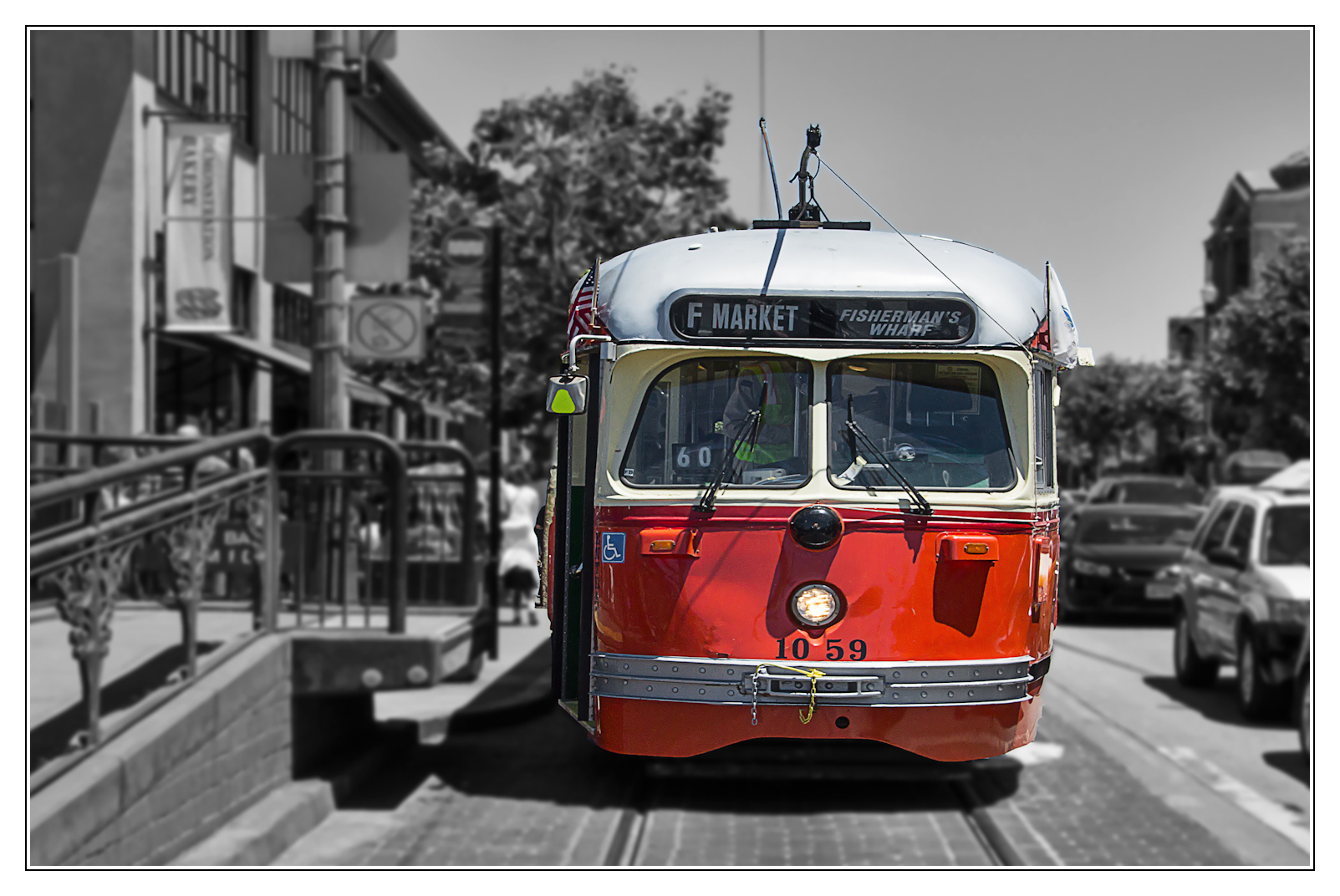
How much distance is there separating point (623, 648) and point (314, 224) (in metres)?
0.93

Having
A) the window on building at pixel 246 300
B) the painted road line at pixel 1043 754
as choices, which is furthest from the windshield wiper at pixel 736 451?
the window on building at pixel 246 300

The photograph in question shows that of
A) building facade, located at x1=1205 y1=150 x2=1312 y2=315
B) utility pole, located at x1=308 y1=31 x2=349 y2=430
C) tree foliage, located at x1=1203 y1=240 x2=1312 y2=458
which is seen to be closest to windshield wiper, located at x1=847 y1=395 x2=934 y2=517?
building facade, located at x1=1205 y1=150 x2=1312 y2=315

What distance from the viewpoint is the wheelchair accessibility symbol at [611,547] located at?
1879 mm

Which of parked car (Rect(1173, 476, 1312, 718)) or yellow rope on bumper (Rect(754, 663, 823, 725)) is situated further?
parked car (Rect(1173, 476, 1312, 718))

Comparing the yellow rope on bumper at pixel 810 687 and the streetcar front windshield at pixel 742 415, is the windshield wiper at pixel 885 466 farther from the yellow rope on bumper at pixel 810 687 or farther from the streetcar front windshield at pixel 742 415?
the yellow rope on bumper at pixel 810 687

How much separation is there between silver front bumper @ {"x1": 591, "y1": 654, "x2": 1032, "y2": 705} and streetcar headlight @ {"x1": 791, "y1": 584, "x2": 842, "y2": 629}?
51mm

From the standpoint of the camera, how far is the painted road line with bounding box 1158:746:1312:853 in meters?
20.3

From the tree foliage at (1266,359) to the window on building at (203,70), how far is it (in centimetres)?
2437

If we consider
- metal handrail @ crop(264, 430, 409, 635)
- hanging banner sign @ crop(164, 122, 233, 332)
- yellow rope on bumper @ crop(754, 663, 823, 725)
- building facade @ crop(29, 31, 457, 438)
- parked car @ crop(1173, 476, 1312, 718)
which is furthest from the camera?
building facade @ crop(29, 31, 457, 438)

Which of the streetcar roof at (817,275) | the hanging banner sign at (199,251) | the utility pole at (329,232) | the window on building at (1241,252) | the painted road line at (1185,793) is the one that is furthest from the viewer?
the painted road line at (1185,793)

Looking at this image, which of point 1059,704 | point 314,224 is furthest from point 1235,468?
point 314,224

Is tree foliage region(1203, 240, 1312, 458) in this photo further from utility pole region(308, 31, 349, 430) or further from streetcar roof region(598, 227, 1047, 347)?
streetcar roof region(598, 227, 1047, 347)

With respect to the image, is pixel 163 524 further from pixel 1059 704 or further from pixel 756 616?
pixel 1059 704

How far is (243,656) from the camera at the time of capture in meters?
11.8
